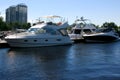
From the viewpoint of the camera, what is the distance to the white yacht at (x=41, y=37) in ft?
152

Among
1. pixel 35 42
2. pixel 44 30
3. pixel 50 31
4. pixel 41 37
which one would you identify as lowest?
pixel 35 42

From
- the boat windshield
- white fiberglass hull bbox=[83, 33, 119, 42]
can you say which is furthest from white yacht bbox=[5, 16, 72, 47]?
white fiberglass hull bbox=[83, 33, 119, 42]

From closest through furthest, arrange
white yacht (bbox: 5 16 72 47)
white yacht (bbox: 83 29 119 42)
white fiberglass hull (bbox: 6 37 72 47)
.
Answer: white fiberglass hull (bbox: 6 37 72 47) → white yacht (bbox: 5 16 72 47) → white yacht (bbox: 83 29 119 42)

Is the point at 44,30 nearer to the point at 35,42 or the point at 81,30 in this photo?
the point at 35,42

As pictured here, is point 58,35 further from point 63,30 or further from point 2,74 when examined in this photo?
point 2,74

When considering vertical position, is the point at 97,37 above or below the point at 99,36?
below

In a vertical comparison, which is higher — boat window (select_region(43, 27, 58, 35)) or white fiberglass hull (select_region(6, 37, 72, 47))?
boat window (select_region(43, 27, 58, 35))

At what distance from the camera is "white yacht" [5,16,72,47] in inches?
1821

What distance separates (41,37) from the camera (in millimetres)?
48906

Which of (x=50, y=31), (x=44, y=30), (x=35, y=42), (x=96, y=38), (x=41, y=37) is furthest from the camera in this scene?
(x=96, y=38)

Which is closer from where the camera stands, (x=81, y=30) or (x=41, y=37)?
(x=41, y=37)

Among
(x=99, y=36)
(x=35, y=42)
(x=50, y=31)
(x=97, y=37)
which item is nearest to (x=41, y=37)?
(x=35, y=42)

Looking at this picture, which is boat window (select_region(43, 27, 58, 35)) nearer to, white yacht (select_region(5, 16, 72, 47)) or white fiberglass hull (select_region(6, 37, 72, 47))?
white yacht (select_region(5, 16, 72, 47))

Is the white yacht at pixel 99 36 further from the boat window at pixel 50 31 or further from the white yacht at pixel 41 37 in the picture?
the boat window at pixel 50 31
